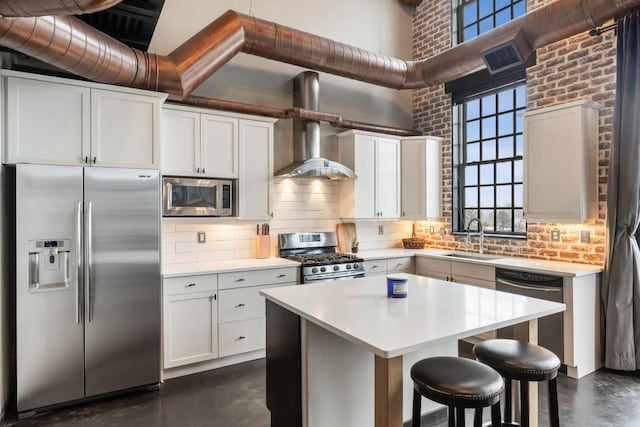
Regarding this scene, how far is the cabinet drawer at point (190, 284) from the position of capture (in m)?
3.39

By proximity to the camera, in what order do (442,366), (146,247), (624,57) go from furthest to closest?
(624,57), (146,247), (442,366)

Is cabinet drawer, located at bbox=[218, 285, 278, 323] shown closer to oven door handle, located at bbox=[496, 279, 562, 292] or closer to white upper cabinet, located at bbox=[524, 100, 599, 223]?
oven door handle, located at bbox=[496, 279, 562, 292]

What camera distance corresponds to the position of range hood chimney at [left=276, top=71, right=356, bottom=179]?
446 centimetres

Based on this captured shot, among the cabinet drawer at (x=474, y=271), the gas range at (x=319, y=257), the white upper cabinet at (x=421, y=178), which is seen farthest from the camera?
the white upper cabinet at (x=421, y=178)

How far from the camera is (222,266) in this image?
Result: 377 cm

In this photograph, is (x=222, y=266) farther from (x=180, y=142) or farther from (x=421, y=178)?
(x=421, y=178)

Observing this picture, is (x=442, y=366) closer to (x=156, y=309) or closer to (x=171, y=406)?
(x=171, y=406)

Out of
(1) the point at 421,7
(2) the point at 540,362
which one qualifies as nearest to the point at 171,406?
(2) the point at 540,362

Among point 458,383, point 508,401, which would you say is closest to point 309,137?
point 508,401

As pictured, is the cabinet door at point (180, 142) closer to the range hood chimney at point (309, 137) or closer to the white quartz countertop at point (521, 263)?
the range hood chimney at point (309, 137)

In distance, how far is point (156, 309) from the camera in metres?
3.23

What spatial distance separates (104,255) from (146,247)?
0.31 metres

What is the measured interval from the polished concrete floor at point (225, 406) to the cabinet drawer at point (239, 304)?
21.4 inches

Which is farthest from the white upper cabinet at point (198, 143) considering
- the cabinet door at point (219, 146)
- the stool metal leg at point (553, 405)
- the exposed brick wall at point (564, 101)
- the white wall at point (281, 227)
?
the stool metal leg at point (553, 405)
